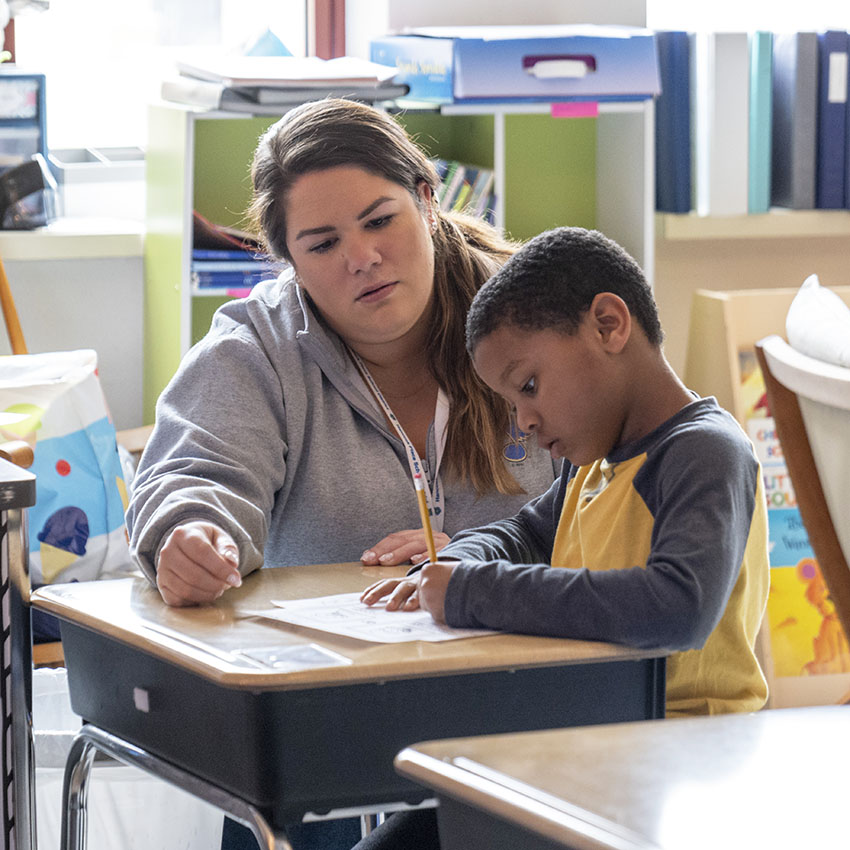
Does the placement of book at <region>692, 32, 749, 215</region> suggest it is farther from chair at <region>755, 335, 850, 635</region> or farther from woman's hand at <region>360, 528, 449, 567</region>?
woman's hand at <region>360, 528, 449, 567</region>

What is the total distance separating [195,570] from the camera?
1.30 metres

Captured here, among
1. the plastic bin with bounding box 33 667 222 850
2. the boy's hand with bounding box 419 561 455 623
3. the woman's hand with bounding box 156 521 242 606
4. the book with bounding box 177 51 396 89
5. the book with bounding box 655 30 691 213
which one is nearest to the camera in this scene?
the boy's hand with bounding box 419 561 455 623

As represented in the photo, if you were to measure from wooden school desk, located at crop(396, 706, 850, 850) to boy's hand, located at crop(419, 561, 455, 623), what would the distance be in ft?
1.47

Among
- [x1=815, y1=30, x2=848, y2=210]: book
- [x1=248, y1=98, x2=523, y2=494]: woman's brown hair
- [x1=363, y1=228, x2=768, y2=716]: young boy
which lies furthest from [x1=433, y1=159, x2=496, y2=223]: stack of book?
[x1=363, y1=228, x2=768, y2=716]: young boy

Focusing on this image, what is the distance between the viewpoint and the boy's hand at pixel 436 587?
46.3 inches

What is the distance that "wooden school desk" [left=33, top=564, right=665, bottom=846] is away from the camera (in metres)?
1.06

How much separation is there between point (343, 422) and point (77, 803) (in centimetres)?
54

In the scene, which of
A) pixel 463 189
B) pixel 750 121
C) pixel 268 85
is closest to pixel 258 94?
pixel 268 85

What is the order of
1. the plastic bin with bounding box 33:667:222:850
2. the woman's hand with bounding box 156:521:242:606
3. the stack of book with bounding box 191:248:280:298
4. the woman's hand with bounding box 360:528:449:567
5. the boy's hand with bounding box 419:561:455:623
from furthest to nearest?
the stack of book with bounding box 191:248:280:298
the plastic bin with bounding box 33:667:222:850
the woman's hand with bounding box 360:528:449:567
the woman's hand with bounding box 156:521:242:606
the boy's hand with bounding box 419:561:455:623

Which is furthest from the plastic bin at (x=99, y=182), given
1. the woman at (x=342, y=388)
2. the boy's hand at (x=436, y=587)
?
the boy's hand at (x=436, y=587)

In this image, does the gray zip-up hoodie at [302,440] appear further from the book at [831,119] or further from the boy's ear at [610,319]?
the book at [831,119]

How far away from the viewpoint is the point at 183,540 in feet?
4.35

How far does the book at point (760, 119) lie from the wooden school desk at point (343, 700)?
1.94 meters

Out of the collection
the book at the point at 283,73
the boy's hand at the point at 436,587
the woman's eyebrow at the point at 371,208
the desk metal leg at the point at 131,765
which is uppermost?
the book at the point at 283,73
